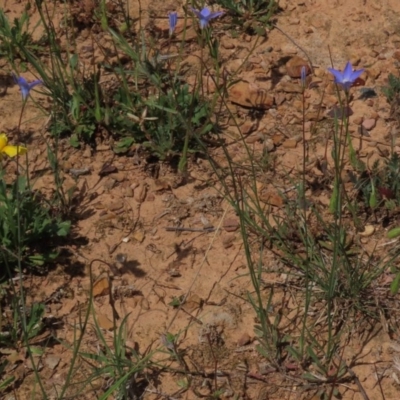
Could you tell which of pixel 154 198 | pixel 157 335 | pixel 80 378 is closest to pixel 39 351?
pixel 80 378

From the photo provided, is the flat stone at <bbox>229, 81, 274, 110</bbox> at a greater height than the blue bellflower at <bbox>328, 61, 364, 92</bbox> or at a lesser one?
lesser

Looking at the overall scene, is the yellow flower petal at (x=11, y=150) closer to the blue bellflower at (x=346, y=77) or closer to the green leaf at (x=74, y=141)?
the green leaf at (x=74, y=141)

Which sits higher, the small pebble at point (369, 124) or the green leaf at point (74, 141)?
the small pebble at point (369, 124)

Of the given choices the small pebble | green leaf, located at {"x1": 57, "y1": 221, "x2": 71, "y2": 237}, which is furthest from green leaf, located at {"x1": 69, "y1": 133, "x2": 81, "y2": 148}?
the small pebble

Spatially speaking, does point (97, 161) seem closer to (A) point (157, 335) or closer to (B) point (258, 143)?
(B) point (258, 143)

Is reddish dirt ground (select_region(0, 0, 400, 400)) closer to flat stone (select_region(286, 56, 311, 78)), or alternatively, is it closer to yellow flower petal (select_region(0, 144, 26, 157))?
flat stone (select_region(286, 56, 311, 78))

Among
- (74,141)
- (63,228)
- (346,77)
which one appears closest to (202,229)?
(63,228)

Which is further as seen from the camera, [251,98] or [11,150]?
[251,98]

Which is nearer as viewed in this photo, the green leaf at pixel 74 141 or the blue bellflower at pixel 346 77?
the blue bellflower at pixel 346 77

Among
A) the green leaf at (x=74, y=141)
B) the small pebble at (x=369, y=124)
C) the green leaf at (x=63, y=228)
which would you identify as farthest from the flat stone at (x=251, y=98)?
the green leaf at (x=63, y=228)

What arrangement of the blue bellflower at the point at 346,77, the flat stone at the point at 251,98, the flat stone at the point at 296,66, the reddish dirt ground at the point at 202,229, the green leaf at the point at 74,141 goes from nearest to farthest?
the blue bellflower at the point at 346,77 < the reddish dirt ground at the point at 202,229 < the green leaf at the point at 74,141 < the flat stone at the point at 251,98 < the flat stone at the point at 296,66

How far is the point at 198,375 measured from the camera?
2.54m

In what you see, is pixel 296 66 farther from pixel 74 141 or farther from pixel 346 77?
pixel 346 77

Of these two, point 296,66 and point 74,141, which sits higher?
point 296,66
